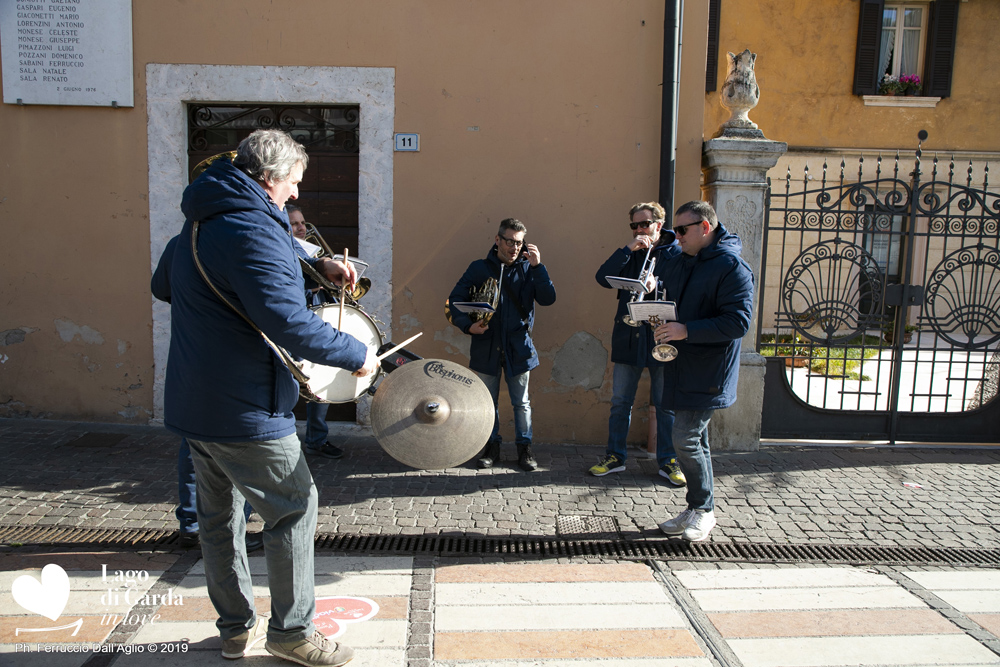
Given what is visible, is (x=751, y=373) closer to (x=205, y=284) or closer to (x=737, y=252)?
(x=737, y=252)

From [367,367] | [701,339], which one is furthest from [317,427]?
[701,339]

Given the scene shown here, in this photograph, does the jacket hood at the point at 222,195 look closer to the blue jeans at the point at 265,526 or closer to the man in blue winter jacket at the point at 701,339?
the blue jeans at the point at 265,526

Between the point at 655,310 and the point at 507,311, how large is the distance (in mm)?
1492

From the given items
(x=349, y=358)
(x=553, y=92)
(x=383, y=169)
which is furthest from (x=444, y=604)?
(x=553, y=92)

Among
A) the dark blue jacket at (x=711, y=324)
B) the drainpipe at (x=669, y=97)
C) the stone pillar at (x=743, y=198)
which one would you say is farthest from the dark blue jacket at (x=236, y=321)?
the stone pillar at (x=743, y=198)

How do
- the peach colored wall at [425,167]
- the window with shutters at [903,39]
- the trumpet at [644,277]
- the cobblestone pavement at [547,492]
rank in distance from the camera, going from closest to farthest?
the cobblestone pavement at [547,492]
the trumpet at [644,277]
the peach colored wall at [425,167]
the window with shutters at [903,39]

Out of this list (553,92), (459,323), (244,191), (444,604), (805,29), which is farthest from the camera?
(805,29)

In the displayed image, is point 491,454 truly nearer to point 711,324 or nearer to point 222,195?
point 711,324

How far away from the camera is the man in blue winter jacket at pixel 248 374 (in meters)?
2.30

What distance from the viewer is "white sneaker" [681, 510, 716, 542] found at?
387 cm

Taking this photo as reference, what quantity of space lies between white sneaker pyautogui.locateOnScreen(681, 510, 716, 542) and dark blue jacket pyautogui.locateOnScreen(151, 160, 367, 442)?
2.33 meters

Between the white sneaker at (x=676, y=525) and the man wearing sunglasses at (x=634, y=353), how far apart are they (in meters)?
0.94

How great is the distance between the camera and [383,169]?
5727mm

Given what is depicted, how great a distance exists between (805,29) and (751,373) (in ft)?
32.2
